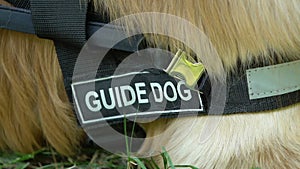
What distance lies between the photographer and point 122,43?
1509mm

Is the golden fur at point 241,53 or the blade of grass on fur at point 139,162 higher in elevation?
the golden fur at point 241,53

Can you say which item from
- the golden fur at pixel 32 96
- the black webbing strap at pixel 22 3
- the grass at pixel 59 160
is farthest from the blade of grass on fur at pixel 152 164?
the black webbing strap at pixel 22 3

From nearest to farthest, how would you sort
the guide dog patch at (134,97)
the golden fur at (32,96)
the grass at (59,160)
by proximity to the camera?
1. the guide dog patch at (134,97)
2. the golden fur at (32,96)
3. the grass at (59,160)

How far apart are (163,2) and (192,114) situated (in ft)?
0.95

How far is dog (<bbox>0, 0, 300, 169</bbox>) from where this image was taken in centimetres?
143

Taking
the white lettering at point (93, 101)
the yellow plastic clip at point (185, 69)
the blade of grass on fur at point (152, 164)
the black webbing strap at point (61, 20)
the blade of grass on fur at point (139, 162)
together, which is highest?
the black webbing strap at point (61, 20)

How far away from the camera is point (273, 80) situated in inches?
57.7

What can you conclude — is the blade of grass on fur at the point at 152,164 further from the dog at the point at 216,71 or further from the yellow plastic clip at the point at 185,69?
the yellow plastic clip at the point at 185,69

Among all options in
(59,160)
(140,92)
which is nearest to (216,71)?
(140,92)

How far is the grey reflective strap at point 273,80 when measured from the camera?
4.80 ft

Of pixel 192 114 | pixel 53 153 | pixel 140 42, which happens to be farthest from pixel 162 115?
pixel 53 153

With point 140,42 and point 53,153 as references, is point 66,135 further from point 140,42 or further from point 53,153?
point 140,42

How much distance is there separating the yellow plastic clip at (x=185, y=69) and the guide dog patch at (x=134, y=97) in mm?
28

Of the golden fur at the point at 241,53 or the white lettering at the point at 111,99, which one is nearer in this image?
the golden fur at the point at 241,53
